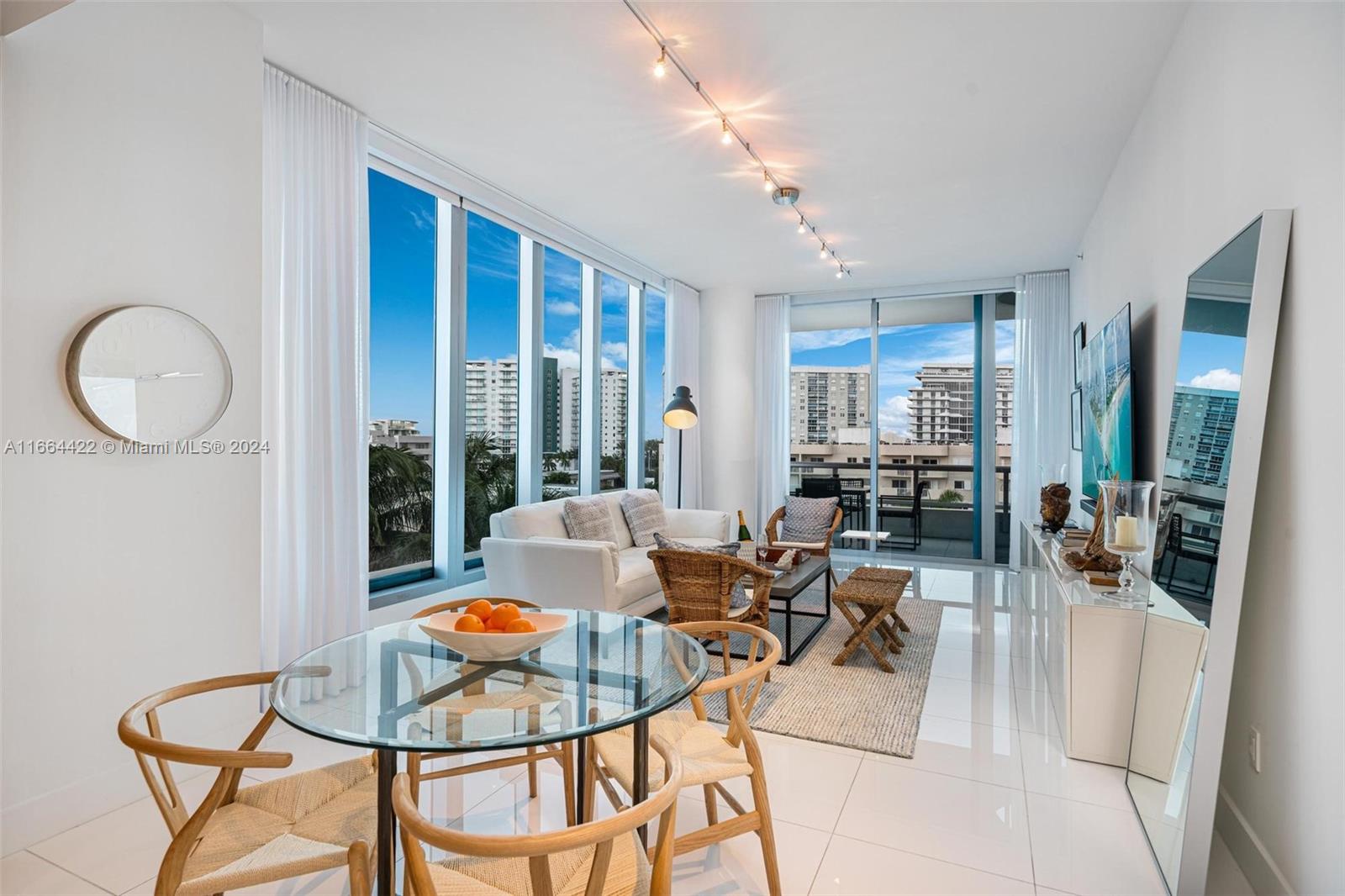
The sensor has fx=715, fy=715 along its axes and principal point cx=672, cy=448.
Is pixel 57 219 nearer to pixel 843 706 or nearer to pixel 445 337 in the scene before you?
pixel 445 337

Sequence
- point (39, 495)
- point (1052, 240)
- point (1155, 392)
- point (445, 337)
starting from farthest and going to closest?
point (1052, 240), point (445, 337), point (1155, 392), point (39, 495)

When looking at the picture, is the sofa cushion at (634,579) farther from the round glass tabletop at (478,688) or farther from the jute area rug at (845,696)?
the round glass tabletop at (478,688)

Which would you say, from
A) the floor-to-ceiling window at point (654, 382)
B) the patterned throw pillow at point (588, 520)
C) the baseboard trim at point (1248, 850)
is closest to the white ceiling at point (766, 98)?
the floor-to-ceiling window at point (654, 382)

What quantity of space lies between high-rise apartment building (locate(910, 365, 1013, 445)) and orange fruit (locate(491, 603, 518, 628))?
6486 millimetres

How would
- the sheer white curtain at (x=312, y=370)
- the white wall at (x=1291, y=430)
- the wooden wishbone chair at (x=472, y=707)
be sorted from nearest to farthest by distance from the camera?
the wooden wishbone chair at (x=472, y=707), the white wall at (x=1291, y=430), the sheer white curtain at (x=312, y=370)

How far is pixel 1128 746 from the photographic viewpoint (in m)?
2.77

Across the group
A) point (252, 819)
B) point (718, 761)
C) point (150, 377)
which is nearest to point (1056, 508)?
point (718, 761)

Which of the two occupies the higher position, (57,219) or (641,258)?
(641,258)

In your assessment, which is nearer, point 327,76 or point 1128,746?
point 1128,746

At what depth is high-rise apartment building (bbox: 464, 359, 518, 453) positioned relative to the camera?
5008mm

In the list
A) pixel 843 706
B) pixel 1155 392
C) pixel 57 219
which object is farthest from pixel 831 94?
pixel 57 219

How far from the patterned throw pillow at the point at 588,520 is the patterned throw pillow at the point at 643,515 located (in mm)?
271

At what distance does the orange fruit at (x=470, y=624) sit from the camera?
1889 millimetres

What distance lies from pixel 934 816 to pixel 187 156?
3.60 meters
